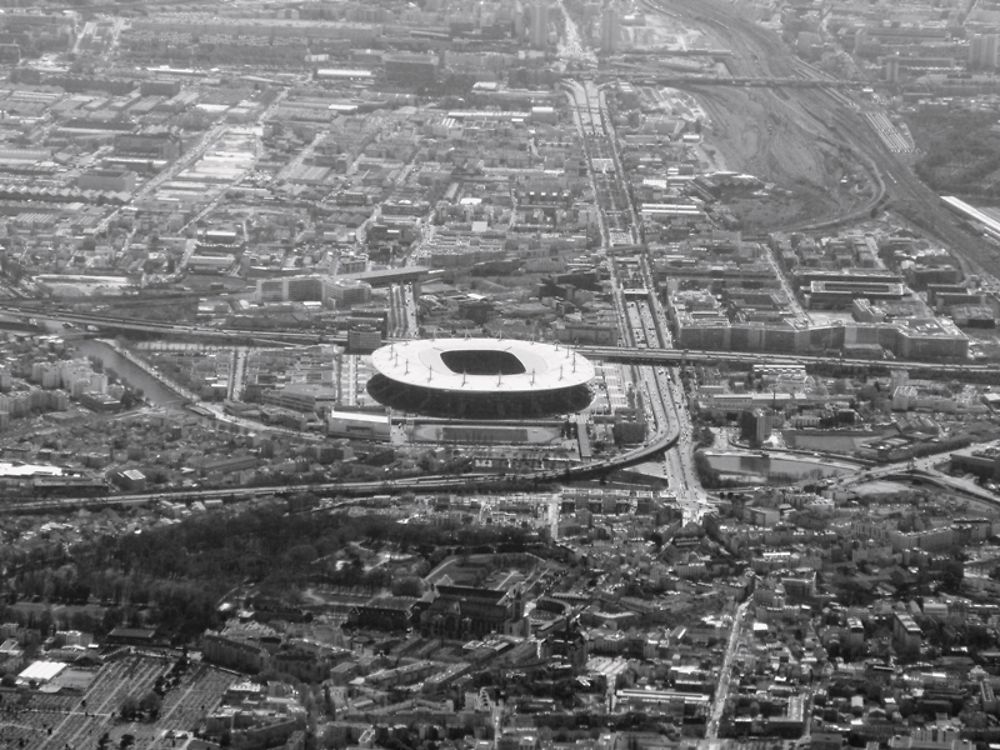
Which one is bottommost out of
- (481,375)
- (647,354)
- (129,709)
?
(647,354)

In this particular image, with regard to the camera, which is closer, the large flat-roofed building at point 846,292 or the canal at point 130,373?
the canal at point 130,373

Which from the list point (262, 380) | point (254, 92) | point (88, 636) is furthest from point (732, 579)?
point (254, 92)

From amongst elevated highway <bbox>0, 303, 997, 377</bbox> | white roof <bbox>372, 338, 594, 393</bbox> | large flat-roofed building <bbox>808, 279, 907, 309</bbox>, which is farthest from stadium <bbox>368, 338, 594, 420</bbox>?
large flat-roofed building <bbox>808, 279, 907, 309</bbox>

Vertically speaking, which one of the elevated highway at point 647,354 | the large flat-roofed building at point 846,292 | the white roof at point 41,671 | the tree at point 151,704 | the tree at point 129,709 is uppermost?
the tree at point 151,704

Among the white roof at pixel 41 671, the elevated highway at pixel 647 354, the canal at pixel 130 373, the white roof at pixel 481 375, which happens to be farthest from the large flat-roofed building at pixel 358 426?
the white roof at pixel 41 671

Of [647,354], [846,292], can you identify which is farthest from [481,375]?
[846,292]

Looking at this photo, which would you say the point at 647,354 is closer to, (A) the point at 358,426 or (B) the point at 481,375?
(B) the point at 481,375

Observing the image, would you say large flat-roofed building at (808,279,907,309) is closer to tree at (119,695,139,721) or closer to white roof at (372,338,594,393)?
white roof at (372,338,594,393)

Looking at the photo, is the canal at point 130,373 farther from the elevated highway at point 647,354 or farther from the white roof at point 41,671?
the white roof at point 41,671
